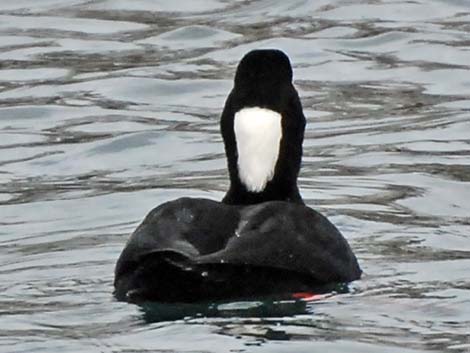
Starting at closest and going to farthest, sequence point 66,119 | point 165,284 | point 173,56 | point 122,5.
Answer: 1. point 165,284
2. point 66,119
3. point 173,56
4. point 122,5

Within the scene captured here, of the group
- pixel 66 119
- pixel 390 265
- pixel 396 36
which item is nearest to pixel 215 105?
pixel 66 119

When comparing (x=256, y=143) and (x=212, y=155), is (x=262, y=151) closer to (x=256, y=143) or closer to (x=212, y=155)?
(x=256, y=143)

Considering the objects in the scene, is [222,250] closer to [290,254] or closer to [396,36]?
[290,254]

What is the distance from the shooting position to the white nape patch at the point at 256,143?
10234mm

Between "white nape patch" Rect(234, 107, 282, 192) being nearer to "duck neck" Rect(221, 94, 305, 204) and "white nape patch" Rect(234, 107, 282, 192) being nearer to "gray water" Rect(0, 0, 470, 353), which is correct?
"duck neck" Rect(221, 94, 305, 204)

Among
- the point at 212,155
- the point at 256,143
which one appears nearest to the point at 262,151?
the point at 256,143

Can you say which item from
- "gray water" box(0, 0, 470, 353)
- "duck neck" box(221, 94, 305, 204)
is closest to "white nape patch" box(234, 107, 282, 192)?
"duck neck" box(221, 94, 305, 204)

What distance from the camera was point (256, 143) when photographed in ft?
33.6

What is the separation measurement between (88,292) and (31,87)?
23.7 ft

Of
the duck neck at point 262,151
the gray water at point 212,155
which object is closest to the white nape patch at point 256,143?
the duck neck at point 262,151

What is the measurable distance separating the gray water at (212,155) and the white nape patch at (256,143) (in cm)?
77

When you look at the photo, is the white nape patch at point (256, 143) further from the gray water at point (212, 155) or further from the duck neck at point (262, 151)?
the gray water at point (212, 155)

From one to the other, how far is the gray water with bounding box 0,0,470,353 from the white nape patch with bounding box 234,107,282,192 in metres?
0.77

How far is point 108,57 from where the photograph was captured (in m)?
18.3
